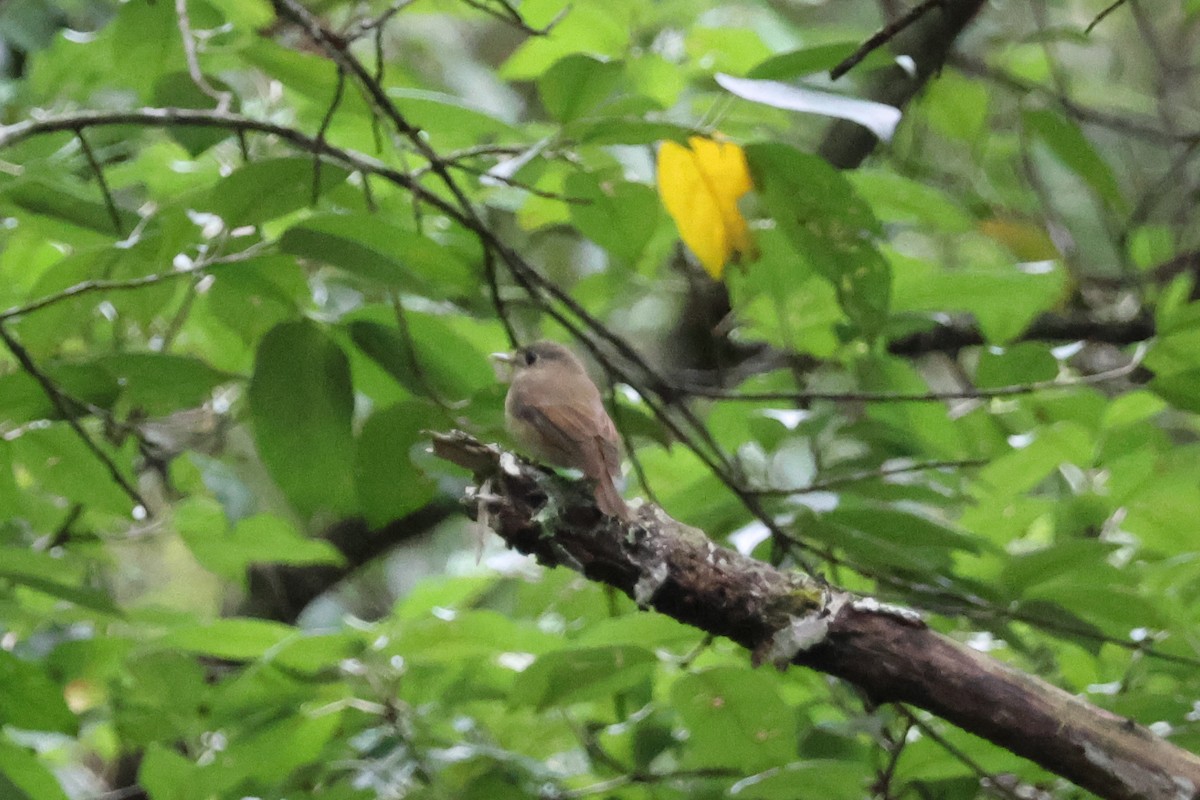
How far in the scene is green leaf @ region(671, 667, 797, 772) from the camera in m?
1.98

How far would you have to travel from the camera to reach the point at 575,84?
6.25 ft

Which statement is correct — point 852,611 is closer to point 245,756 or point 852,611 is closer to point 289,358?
point 289,358

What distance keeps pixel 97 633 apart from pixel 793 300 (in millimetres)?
1668

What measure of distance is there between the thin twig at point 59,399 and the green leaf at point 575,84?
0.92 meters

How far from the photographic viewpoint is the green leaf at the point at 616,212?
2096mm

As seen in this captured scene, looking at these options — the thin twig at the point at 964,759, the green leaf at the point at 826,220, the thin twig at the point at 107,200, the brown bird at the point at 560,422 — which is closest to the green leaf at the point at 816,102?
the green leaf at the point at 826,220

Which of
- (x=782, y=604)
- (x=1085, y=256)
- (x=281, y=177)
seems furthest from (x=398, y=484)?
(x=1085, y=256)

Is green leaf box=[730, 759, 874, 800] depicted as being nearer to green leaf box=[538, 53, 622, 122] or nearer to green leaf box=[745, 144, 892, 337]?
green leaf box=[745, 144, 892, 337]

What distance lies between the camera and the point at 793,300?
101 inches

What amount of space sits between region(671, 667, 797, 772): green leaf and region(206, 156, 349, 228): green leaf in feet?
3.25

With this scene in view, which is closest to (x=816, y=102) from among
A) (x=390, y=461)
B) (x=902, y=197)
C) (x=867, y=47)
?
(x=867, y=47)

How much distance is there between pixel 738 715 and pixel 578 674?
0.29 meters

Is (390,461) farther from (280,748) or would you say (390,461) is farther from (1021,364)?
(1021,364)

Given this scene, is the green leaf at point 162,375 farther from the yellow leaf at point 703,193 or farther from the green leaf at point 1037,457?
the green leaf at point 1037,457
